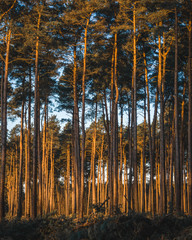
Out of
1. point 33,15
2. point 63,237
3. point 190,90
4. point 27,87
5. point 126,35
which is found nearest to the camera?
point 63,237

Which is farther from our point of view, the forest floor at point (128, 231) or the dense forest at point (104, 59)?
the dense forest at point (104, 59)

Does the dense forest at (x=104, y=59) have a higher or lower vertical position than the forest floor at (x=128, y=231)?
higher

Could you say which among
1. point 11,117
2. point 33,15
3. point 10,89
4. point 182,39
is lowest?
point 11,117

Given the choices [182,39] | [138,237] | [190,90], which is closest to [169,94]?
[182,39]

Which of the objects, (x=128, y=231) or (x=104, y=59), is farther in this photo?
(x=104, y=59)

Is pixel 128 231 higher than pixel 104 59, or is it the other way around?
pixel 104 59

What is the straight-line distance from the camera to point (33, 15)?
15766 millimetres

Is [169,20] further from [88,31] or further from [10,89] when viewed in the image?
[10,89]

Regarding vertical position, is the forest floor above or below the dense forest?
below

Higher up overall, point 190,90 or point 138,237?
point 190,90

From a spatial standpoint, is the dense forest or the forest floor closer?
the forest floor

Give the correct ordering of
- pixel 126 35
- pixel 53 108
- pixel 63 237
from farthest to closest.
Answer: pixel 53 108 → pixel 126 35 → pixel 63 237

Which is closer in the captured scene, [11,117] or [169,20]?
[169,20]

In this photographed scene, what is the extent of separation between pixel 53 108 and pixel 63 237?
18.5 meters
